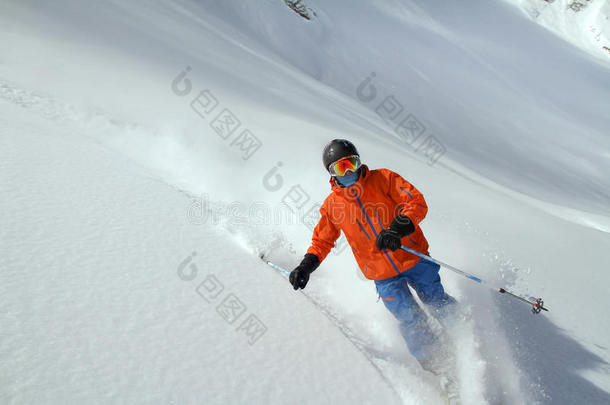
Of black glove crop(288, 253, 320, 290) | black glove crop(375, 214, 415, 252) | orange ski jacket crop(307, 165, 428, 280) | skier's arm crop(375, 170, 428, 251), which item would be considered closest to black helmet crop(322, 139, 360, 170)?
orange ski jacket crop(307, 165, 428, 280)

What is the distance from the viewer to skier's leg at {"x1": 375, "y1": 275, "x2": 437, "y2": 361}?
2.56 meters

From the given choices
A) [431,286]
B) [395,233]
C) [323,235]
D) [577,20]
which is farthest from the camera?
[577,20]

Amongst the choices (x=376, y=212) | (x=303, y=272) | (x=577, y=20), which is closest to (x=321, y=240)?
(x=303, y=272)

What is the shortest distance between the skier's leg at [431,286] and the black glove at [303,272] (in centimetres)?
70

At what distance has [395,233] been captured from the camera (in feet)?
7.85

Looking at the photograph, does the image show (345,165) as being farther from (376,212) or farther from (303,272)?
(303,272)

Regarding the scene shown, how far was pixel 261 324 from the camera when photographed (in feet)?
7.61

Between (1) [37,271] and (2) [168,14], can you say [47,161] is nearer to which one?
(1) [37,271]

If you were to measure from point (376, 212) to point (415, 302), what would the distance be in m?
0.72

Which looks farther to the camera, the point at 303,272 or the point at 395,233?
the point at 303,272

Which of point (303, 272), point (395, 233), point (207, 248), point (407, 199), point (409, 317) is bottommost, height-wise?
point (409, 317)

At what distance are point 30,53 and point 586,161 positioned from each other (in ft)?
58.7

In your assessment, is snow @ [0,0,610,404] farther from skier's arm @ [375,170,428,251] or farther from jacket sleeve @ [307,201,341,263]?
skier's arm @ [375,170,428,251]

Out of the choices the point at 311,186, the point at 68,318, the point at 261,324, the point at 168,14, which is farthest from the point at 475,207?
the point at 168,14
